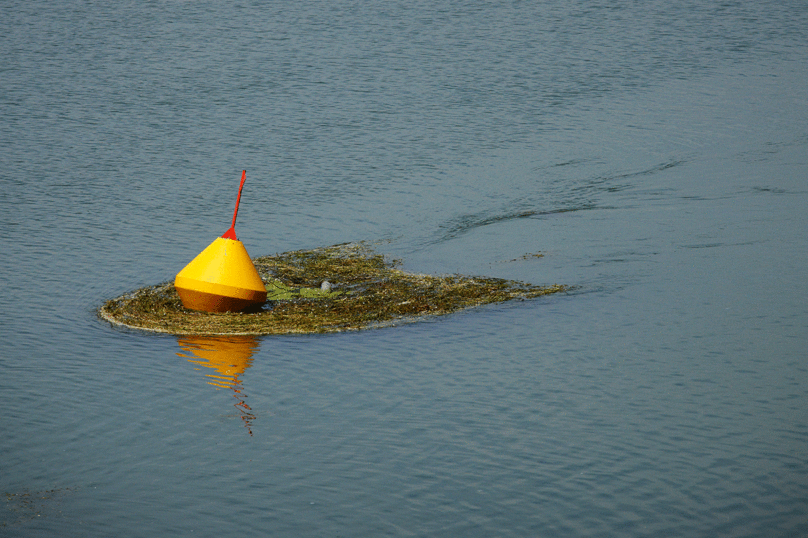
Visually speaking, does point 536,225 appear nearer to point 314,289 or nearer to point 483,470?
point 314,289

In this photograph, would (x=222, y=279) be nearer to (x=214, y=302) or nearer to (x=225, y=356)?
(x=214, y=302)

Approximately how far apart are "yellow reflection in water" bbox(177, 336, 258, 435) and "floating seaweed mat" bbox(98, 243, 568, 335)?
226mm

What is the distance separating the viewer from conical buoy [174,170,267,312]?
41.5 ft

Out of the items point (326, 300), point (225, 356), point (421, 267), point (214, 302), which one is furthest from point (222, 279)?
point (421, 267)

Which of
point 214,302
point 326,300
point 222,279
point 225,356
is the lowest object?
point 225,356

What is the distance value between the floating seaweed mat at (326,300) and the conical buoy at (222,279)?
9.9 inches

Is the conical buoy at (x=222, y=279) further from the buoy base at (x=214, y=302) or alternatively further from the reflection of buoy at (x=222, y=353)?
the reflection of buoy at (x=222, y=353)

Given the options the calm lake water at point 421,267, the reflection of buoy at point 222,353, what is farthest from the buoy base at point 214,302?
the calm lake water at point 421,267

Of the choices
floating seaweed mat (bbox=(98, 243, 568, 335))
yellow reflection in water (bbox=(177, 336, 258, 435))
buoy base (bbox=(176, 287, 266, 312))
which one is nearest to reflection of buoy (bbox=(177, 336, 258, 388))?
yellow reflection in water (bbox=(177, 336, 258, 435))

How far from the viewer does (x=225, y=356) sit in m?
11.6

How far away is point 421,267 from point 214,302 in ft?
13.3

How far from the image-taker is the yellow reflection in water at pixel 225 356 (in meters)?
10.6

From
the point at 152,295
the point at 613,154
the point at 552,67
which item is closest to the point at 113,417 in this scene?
the point at 152,295

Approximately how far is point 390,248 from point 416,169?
261 inches
